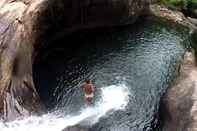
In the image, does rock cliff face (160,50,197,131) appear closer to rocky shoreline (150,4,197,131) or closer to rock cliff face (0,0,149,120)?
rocky shoreline (150,4,197,131)

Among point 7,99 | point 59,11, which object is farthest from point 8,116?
point 59,11

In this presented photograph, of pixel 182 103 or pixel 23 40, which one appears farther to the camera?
pixel 23 40

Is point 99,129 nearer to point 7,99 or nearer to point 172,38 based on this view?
point 7,99

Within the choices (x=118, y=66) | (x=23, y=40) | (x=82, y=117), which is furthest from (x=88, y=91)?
(x=118, y=66)

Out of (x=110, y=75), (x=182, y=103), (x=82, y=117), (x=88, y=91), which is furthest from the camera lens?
(x=110, y=75)

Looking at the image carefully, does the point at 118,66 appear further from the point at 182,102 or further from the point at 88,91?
the point at 182,102
